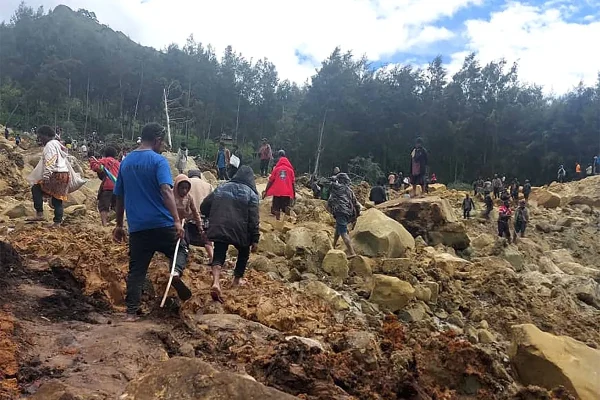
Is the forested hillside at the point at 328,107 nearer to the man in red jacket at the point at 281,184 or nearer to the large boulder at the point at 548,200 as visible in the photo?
the large boulder at the point at 548,200

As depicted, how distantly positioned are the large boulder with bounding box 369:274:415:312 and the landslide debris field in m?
0.01

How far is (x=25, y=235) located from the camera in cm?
648

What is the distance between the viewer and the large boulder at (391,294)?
5.89 meters

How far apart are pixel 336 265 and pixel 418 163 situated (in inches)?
212

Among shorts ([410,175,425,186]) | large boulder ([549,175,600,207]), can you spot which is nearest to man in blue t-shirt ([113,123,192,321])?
shorts ([410,175,425,186])

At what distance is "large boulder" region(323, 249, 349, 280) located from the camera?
22.4 feet

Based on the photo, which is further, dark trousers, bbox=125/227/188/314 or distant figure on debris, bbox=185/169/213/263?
distant figure on debris, bbox=185/169/213/263

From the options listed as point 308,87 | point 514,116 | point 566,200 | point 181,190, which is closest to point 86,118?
point 308,87

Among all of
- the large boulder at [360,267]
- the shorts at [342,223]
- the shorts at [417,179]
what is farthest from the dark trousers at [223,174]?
the large boulder at [360,267]

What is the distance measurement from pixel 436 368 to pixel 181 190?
275cm

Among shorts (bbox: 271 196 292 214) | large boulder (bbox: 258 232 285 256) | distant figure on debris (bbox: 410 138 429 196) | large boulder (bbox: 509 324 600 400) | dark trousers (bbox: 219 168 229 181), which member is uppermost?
distant figure on debris (bbox: 410 138 429 196)

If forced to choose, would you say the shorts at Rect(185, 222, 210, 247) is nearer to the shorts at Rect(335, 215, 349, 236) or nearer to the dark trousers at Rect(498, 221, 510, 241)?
the shorts at Rect(335, 215, 349, 236)

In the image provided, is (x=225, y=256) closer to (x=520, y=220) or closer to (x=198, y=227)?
(x=198, y=227)

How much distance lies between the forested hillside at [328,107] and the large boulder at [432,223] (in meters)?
25.5
